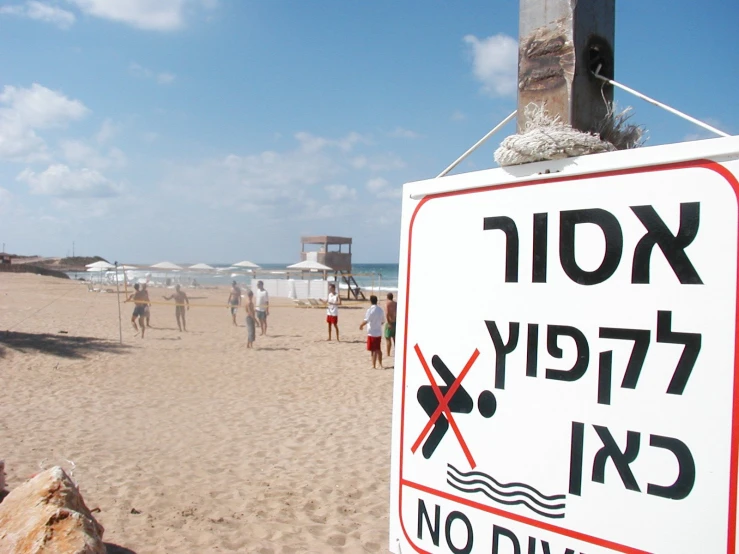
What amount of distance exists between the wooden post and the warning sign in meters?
0.23

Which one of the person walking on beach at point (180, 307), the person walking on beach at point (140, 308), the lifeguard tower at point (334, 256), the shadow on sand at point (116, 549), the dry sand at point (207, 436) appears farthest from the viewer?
the lifeguard tower at point (334, 256)

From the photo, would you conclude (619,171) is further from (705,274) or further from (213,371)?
(213,371)

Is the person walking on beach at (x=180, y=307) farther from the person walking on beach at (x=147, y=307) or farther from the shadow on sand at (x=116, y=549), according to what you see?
the shadow on sand at (x=116, y=549)

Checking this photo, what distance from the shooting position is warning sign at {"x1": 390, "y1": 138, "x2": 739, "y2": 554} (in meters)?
1.01

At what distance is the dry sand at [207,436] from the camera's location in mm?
4484

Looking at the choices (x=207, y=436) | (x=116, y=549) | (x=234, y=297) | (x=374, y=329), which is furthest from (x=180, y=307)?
(x=116, y=549)

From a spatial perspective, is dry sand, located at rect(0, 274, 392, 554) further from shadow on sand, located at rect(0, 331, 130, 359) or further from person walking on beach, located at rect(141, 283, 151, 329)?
person walking on beach, located at rect(141, 283, 151, 329)

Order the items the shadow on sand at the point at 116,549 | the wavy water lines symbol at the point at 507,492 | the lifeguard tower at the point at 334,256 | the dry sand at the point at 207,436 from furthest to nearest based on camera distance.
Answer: the lifeguard tower at the point at 334,256 < the dry sand at the point at 207,436 < the shadow on sand at the point at 116,549 < the wavy water lines symbol at the point at 507,492

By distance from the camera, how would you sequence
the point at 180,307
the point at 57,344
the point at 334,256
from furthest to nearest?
the point at 334,256 < the point at 180,307 < the point at 57,344

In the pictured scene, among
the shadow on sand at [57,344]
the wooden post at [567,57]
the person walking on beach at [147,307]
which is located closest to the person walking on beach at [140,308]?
the person walking on beach at [147,307]

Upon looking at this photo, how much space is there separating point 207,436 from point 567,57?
21.5 feet

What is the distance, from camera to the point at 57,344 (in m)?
12.9

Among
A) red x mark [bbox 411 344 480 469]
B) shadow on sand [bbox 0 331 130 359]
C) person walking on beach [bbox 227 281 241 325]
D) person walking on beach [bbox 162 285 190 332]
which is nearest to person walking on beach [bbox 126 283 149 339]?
person walking on beach [bbox 162 285 190 332]

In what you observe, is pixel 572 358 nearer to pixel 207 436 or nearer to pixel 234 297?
pixel 207 436
